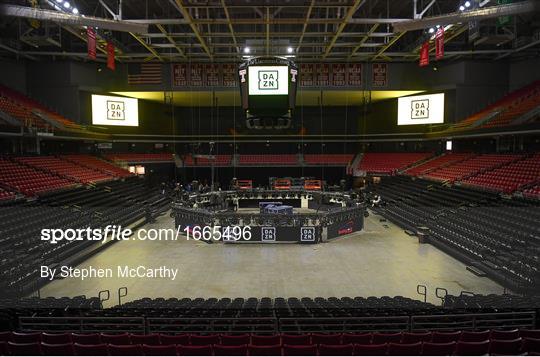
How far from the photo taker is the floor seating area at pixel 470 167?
21.1 meters

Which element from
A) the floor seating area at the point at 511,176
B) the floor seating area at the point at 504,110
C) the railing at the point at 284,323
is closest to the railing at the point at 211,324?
the railing at the point at 284,323

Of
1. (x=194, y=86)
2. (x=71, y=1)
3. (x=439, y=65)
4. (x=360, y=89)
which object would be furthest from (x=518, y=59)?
(x=71, y=1)

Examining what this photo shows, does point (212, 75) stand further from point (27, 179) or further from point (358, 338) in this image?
point (358, 338)

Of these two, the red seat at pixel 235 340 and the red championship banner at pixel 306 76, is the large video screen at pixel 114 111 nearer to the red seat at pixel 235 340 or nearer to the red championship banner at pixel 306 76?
the red championship banner at pixel 306 76

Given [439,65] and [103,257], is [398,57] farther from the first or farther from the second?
[103,257]

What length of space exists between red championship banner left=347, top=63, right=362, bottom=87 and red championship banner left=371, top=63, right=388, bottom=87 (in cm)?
109

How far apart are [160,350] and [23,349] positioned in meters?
2.09

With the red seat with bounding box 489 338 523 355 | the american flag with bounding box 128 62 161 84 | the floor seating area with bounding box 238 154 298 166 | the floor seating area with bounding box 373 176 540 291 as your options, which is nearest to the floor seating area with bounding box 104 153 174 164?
the american flag with bounding box 128 62 161 84

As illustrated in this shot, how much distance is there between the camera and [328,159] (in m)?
34.7

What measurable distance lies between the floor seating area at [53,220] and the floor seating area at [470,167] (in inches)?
813

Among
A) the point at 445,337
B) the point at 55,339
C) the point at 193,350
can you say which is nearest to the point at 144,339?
the point at 193,350

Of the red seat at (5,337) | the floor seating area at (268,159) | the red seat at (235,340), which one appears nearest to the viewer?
the red seat at (5,337)

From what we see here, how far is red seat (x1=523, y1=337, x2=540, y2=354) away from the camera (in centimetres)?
517

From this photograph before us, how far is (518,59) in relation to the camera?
2667 cm
